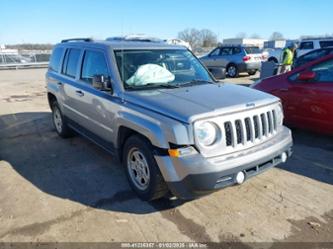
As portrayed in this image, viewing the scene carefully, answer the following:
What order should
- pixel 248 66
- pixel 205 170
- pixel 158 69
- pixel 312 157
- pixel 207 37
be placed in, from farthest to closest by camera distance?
pixel 207 37 → pixel 248 66 → pixel 312 157 → pixel 158 69 → pixel 205 170

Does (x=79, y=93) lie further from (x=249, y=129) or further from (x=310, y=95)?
(x=310, y=95)

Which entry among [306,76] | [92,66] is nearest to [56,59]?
[92,66]

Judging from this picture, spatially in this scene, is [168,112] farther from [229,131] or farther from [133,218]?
[133,218]

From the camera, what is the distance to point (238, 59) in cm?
1582

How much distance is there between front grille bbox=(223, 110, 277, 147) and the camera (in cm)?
309

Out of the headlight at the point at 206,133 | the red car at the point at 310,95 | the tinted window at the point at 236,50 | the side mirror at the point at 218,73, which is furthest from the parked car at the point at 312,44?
the headlight at the point at 206,133

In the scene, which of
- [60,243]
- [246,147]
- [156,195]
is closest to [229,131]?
[246,147]

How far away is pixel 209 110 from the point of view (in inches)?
120

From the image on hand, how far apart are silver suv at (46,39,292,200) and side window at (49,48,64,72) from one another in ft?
3.21

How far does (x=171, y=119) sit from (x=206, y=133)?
378mm

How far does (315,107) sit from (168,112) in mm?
3403

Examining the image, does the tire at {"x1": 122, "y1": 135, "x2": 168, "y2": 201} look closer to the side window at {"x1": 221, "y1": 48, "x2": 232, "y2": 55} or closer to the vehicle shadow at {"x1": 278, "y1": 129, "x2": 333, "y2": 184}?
the vehicle shadow at {"x1": 278, "y1": 129, "x2": 333, "y2": 184}

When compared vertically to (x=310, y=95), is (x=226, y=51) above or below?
above

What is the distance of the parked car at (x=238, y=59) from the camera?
51.7 feet
